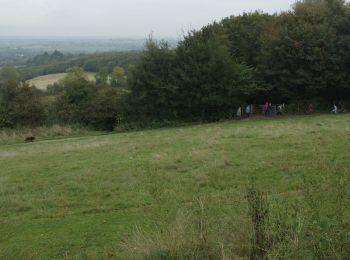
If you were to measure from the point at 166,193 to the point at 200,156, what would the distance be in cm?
596

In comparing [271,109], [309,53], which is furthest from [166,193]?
[309,53]

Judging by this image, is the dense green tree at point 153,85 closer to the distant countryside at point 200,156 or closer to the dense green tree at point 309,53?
the distant countryside at point 200,156

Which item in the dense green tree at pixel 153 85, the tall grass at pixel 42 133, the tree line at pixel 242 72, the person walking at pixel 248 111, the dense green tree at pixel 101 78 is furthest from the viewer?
the dense green tree at pixel 101 78

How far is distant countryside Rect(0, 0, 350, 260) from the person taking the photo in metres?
5.98

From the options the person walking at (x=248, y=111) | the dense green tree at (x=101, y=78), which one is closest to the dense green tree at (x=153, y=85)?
the person walking at (x=248, y=111)

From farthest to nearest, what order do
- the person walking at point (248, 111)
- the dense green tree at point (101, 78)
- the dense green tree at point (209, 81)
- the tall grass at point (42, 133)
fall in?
the dense green tree at point (101, 78) → the person walking at point (248, 111) → the dense green tree at point (209, 81) → the tall grass at point (42, 133)

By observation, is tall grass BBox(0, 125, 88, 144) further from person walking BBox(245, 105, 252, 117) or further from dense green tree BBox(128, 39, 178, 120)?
person walking BBox(245, 105, 252, 117)

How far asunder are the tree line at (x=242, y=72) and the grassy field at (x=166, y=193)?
657 inches

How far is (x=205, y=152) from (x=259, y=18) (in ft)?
105

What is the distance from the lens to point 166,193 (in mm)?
10750

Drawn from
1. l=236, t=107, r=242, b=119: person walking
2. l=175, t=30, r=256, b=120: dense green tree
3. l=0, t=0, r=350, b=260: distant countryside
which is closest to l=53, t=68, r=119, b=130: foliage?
l=0, t=0, r=350, b=260: distant countryside

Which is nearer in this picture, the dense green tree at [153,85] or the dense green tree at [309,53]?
the dense green tree at [309,53]

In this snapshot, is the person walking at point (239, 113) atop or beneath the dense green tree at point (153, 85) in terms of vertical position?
beneath

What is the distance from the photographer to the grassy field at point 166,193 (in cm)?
609
